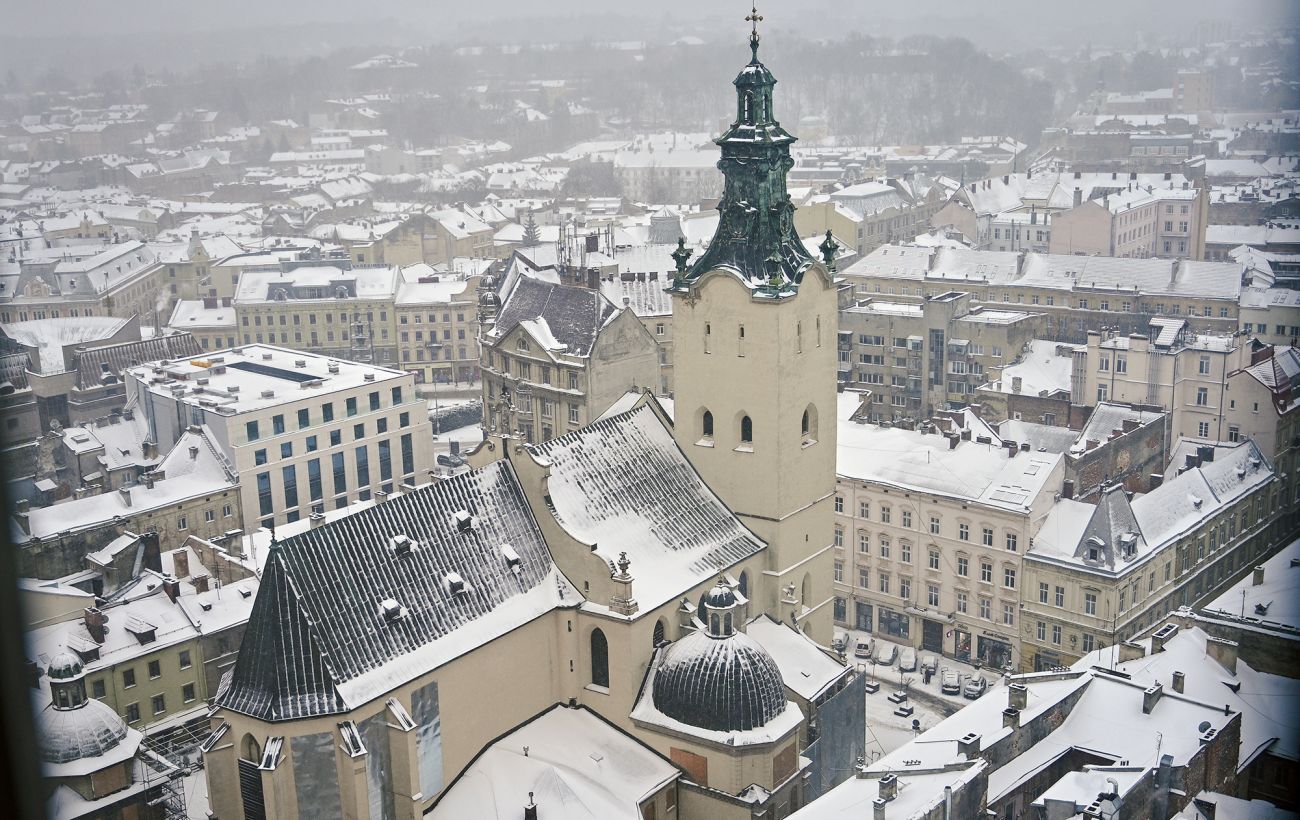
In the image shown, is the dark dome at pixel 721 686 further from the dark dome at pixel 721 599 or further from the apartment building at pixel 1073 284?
the apartment building at pixel 1073 284

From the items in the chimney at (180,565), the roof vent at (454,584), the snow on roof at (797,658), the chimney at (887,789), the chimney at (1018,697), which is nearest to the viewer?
the chimney at (887,789)

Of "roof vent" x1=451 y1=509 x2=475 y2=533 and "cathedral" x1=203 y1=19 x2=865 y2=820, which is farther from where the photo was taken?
"roof vent" x1=451 y1=509 x2=475 y2=533

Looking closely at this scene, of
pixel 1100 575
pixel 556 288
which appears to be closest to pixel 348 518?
pixel 1100 575

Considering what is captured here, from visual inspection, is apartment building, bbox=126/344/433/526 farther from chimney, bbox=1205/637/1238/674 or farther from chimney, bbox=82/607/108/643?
chimney, bbox=1205/637/1238/674

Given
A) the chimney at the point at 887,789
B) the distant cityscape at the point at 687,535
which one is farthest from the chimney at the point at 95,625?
the chimney at the point at 887,789

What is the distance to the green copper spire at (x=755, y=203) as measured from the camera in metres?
41.7

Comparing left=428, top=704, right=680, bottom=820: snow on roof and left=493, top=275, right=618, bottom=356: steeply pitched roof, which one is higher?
left=493, top=275, right=618, bottom=356: steeply pitched roof

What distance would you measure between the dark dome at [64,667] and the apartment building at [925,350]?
175 ft

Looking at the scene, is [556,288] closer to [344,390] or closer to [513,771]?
[344,390]

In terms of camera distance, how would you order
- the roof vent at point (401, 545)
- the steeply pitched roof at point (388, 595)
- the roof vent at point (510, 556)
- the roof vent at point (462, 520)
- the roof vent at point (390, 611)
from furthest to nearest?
the roof vent at point (510, 556) → the roof vent at point (462, 520) → the roof vent at point (401, 545) → the roof vent at point (390, 611) → the steeply pitched roof at point (388, 595)

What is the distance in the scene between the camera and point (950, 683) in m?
53.2

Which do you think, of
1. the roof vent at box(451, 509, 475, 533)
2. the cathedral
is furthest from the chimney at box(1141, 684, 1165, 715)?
the roof vent at box(451, 509, 475, 533)

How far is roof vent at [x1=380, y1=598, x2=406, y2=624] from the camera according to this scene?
34062 millimetres

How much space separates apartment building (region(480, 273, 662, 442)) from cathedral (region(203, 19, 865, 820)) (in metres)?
25.9
